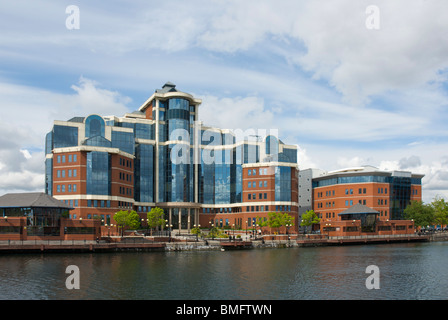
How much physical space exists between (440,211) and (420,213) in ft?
36.3

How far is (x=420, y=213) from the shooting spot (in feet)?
502

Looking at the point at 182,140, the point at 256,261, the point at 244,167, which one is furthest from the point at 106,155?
the point at 256,261

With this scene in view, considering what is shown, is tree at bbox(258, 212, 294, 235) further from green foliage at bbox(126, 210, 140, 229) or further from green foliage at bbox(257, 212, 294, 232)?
green foliage at bbox(126, 210, 140, 229)

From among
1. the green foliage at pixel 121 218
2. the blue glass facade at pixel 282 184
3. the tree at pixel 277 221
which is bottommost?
the tree at pixel 277 221

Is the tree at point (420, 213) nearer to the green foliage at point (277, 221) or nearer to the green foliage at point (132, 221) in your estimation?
the green foliage at point (277, 221)

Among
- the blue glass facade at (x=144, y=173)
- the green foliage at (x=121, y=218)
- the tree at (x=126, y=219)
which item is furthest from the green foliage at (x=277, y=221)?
the blue glass facade at (x=144, y=173)

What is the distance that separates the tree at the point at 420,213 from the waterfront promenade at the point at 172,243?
22665 mm

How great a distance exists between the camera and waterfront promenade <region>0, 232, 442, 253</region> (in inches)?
3615

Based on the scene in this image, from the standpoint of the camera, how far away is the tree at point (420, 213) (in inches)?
5935

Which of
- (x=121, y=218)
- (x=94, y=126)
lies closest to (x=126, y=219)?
(x=121, y=218)

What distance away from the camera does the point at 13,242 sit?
9331cm

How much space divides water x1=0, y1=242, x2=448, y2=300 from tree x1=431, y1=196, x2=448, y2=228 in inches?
3102

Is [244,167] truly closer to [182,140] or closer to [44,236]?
[182,140]
